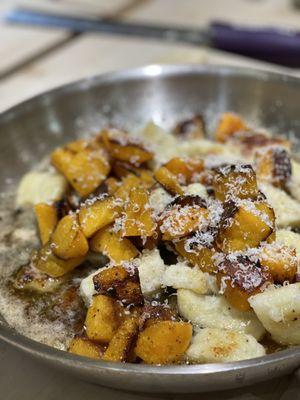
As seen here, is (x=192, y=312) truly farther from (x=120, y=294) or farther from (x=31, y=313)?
(x=31, y=313)

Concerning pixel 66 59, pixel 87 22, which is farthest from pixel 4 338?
pixel 87 22

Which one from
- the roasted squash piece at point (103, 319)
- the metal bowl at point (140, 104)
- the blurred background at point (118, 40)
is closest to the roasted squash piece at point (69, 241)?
the roasted squash piece at point (103, 319)

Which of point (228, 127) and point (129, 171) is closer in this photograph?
point (129, 171)

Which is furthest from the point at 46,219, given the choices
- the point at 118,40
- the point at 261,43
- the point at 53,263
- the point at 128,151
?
the point at 118,40

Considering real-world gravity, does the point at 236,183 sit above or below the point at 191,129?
above

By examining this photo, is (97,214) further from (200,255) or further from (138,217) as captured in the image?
(200,255)

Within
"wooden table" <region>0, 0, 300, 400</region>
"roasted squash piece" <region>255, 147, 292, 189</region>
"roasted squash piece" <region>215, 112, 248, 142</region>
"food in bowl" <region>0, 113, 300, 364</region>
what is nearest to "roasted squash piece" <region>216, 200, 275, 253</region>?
"food in bowl" <region>0, 113, 300, 364</region>

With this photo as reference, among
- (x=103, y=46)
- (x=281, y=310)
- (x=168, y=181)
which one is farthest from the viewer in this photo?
(x=103, y=46)

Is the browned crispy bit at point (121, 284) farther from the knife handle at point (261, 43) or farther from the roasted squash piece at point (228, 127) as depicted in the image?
the knife handle at point (261, 43)
